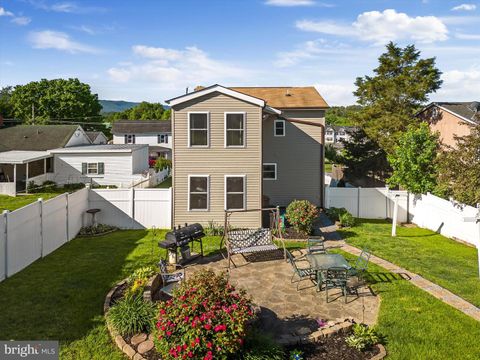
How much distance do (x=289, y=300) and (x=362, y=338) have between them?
223cm

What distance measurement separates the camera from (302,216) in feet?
46.2

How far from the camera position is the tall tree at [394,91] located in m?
25.1

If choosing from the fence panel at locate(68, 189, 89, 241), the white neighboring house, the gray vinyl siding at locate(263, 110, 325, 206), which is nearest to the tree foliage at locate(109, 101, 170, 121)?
the white neighboring house

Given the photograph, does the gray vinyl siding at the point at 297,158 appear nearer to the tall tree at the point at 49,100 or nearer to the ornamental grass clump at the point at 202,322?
the ornamental grass clump at the point at 202,322

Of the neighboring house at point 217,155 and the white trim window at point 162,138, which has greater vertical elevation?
the white trim window at point 162,138

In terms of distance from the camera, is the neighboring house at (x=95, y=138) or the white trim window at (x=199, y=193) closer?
the white trim window at (x=199, y=193)

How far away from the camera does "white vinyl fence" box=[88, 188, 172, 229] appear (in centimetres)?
1595

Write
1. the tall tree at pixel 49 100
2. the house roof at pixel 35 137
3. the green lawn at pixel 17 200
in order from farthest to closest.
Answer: the tall tree at pixel 49 100
the house roof at pixel 35 137
the green lawn at pixel 17 200

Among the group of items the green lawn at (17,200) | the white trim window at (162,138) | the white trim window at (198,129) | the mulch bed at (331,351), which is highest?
the white trim window at (162,138)

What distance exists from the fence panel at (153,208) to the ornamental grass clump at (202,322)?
10.6 meters

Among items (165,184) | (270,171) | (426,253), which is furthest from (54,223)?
(165,184)

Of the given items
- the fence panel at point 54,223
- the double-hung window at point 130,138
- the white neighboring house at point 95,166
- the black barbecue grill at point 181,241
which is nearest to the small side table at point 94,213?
the fence panel at point 54,223

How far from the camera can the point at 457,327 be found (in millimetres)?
7027

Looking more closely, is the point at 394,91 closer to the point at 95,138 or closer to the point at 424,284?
the point at 424,284
